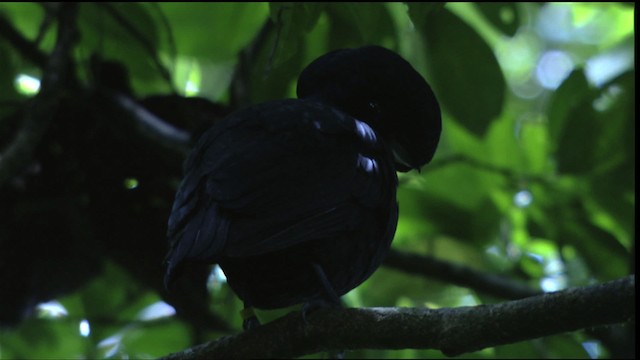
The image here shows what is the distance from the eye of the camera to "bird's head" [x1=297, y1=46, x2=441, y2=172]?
2693 millimetres

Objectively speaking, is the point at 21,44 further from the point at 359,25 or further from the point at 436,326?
the point at 436,326

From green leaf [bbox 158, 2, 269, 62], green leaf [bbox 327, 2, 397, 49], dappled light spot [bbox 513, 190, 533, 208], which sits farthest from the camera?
dappled light spot [bbox 513, 190, 533, 208]

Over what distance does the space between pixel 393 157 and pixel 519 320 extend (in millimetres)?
890

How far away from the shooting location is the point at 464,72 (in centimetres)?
337

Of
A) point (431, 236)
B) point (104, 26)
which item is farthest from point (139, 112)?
point (431, 236)

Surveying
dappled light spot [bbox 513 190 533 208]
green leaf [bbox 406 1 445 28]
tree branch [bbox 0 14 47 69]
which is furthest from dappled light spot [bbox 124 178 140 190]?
dappled light spot [bbox 513 190 533 208]

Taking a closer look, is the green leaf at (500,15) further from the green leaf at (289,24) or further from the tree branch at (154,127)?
the tree branch at (154,127)

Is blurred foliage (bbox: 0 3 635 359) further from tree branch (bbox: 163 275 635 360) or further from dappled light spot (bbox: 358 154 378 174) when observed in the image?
tree branch (bbox: 163 275 635 360)

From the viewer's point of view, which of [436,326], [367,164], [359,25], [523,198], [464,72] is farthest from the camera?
[523,198]

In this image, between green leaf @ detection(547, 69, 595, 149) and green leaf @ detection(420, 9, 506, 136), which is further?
green leaf @ detection(547, 69, 595, 149)

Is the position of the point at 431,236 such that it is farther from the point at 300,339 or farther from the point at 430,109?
the point at 300,339

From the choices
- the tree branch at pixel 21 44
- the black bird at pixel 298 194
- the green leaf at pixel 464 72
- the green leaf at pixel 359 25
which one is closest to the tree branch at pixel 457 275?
the green leaf at pixel 464 72

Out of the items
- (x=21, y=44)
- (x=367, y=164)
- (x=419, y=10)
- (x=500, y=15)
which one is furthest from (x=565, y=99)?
(x=21, y=44)

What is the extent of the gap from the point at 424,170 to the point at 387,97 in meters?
1.08
